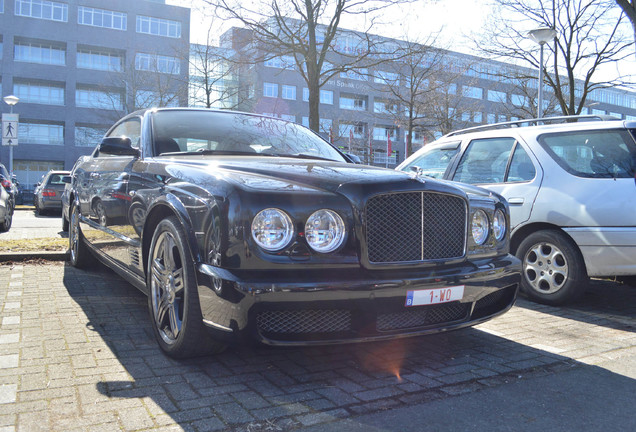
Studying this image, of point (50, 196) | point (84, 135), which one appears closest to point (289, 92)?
point (84, 135)

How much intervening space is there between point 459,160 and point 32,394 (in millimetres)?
4949

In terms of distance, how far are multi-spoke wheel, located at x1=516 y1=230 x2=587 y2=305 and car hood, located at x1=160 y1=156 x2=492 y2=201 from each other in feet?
6.07

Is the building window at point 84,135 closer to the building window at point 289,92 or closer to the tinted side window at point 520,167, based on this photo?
the building window at point 289,92

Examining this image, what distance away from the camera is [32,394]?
271cm

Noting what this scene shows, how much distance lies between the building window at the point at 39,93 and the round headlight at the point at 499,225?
51.2 m

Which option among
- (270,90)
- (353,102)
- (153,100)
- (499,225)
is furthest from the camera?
(353,102)

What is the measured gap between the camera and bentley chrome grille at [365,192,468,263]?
9.76 feet

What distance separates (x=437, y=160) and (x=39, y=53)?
4971 cm

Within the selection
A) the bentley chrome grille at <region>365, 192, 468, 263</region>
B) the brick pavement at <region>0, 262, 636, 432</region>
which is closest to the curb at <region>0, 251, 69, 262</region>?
the brick pavement at <region>0, 262, 636, 432</region>

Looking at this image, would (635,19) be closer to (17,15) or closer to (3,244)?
(3,244)

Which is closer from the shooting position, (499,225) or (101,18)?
(499,225)

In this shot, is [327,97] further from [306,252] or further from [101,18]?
[306,252]

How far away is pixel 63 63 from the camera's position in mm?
47844

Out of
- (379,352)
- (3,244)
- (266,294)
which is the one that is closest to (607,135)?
(379,352)
